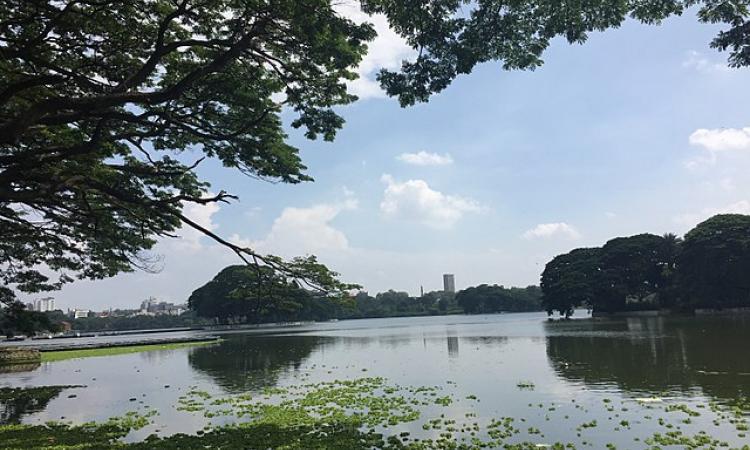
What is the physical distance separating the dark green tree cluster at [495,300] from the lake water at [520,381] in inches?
4523

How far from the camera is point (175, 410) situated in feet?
58.7

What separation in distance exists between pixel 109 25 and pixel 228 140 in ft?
12.7

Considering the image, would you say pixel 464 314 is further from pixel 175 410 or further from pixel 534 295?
pixel 175 410

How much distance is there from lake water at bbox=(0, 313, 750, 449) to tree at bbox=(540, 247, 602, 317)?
4741cm

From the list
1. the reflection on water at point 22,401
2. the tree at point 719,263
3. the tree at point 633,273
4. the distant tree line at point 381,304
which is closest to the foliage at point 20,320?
→ the reflection on water at point 22,401

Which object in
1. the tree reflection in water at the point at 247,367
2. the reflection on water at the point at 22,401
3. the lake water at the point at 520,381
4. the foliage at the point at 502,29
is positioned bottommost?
the tree reflection in water at the point at 247,367

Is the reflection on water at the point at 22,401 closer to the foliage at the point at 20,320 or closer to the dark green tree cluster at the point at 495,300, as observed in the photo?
the foliage at the point at 20,320

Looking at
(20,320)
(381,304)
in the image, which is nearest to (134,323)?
(381,304)

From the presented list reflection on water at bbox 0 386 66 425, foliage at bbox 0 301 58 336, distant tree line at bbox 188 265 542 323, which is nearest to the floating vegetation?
reflection on water at bbox 0 386 66 425

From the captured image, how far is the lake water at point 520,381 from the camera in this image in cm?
1352

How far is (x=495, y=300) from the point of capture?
15200 cm

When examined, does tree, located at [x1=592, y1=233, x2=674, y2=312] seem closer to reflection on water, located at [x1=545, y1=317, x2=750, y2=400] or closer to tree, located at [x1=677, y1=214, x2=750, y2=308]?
tree, located at [x1=677, y1=214, x2=750, y2=308]

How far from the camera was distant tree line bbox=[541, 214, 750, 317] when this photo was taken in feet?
219

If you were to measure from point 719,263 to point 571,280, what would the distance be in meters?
22.0
